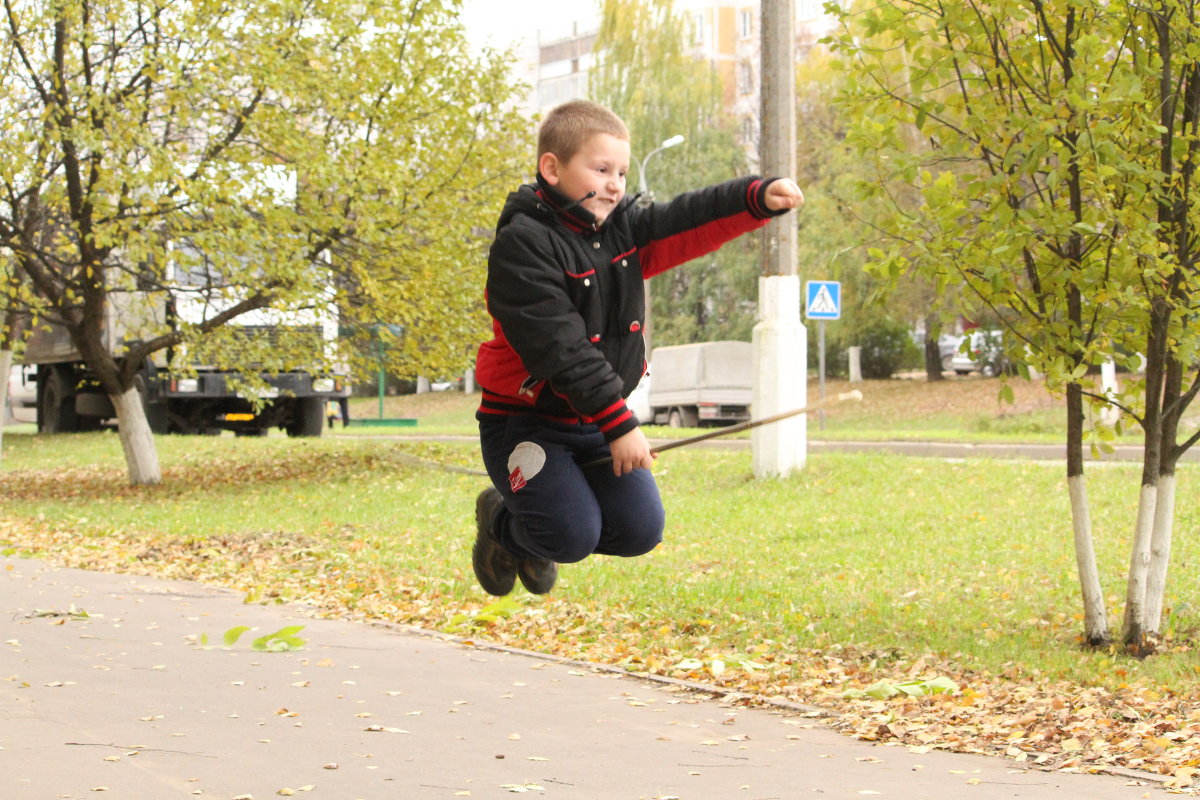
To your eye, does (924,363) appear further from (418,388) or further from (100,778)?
(100,778)

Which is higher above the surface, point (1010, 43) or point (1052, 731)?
point (1010, 43)

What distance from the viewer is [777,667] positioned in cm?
741

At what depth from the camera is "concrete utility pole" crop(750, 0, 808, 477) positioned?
612 inches

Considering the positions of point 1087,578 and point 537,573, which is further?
point 1087,578

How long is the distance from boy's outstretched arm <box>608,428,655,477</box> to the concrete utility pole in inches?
422

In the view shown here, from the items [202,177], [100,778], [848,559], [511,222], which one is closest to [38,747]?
[100,778]

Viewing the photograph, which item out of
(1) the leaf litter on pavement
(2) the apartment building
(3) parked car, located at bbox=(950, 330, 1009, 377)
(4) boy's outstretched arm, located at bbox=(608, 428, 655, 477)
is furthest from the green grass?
(2) the apartment building

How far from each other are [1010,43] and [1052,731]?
3587mm

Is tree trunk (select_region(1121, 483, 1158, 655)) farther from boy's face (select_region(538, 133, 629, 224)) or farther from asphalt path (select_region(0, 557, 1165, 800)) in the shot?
boy's face (select_region(538, 133, 629, 224))

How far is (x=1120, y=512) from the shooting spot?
1266cm

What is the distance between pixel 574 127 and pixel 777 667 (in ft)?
11.3

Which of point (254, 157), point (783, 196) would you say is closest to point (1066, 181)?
point (783, 196)

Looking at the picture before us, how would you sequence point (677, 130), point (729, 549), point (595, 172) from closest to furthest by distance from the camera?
point (595, 172) < point (729, 549) < point (677, 130)

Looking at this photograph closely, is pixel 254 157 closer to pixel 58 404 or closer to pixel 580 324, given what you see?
pixel 580 324
